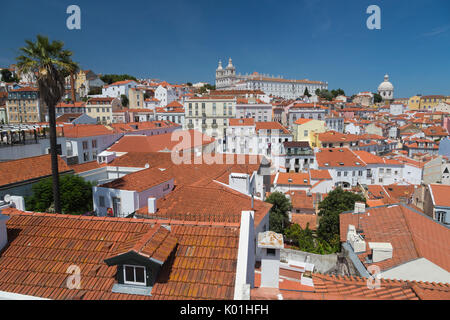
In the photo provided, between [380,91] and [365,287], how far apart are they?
621ft

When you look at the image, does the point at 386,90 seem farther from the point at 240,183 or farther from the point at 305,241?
the point at 240,183

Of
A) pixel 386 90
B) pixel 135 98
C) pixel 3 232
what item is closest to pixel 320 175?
pixel 3 232

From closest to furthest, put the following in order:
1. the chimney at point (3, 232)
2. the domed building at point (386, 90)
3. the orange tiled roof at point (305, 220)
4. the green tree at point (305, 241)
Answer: the chimney at point (3, 232), the green tree at point (305, 241), the orange tiled roof at point (305, 220), the domed building at point (386, 90)


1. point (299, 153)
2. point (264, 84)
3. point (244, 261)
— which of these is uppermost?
point (264, 84)

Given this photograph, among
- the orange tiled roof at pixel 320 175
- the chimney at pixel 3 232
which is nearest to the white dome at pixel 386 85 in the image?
the orange tiled roof at pixel 320 175

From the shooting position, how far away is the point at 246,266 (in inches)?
198

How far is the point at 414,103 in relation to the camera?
157375 millimetres

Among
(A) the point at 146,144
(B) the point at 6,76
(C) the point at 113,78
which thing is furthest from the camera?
(C) the point at 113,78

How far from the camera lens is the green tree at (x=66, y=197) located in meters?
15.0

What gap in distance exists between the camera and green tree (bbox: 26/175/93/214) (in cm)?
1500

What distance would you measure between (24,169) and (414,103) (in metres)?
183

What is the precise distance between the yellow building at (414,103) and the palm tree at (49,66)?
7031 inches

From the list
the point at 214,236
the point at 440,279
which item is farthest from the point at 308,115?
the point at 214,236

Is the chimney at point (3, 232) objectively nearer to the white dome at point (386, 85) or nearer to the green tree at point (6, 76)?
the green tree at point (6, 76)
